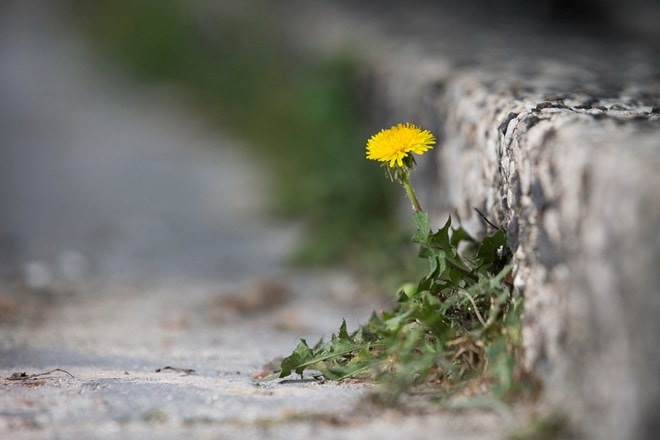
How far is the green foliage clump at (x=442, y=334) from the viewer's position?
2055 millimetres

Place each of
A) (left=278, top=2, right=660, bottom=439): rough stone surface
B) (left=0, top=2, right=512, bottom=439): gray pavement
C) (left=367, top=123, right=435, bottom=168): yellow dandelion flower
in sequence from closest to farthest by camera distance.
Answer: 1. (left=278, top=2, right=660, bottom=439): rough stone surface
2. (left=0, top=2, right=512, bottom=439): gray pavement
3. (left=367, top=123, right=435, bottom=168): yellow dandelion flower

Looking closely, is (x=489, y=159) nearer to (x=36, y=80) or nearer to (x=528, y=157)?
(x=528, y=157)

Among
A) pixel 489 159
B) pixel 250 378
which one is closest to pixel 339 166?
pixel 489 159

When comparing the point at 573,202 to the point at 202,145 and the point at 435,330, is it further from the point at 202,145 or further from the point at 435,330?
the point at 202,145

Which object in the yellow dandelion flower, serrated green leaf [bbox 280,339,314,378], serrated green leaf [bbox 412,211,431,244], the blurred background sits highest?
the blurred background

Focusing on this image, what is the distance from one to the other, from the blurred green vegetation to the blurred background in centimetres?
1

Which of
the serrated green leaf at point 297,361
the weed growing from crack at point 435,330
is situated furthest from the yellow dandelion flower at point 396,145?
the serrated green leaf at point 297,361

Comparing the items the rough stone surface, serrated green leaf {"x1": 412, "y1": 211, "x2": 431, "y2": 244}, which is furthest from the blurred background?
serrated green leaf {"x1": 412, "y1": 211, "x2": 431, "y2": 244}

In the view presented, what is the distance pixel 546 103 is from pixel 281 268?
1.97m

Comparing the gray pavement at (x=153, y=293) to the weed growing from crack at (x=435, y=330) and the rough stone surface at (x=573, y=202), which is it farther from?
the rough stone surface at (x=573, y=202)

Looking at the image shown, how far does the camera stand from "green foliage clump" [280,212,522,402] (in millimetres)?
2055

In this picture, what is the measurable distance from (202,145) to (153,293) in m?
3.55

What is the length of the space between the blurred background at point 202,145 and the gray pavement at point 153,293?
0.08 ft

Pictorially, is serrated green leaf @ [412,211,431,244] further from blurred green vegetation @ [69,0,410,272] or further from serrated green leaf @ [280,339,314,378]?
blurred green vegetation @ [69,0,410,272]
